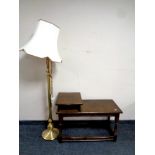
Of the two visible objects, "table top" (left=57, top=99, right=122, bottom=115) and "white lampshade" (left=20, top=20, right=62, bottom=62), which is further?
"table top" (left=57, top=99, right=122, bottom=115)

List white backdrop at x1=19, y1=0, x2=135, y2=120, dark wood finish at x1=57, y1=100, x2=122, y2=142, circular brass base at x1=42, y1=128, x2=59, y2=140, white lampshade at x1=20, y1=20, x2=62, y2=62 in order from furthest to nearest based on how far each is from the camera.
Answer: white backdrop at x1=19, y1=0, x2=135, y2=120 < circular brass base at x1=42, y1=128, x2=59, y2=140 < dark wood finish at x1=57, y1=100, x2=122, y2=142 < white lampshade at x1=20, y1=20, x2=62, y2=62

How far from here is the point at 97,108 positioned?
2246mm

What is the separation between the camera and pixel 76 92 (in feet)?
8.46

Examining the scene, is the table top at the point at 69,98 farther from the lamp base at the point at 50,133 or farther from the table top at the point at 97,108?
the lamp base at the point at 50,133

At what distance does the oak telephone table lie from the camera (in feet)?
6.97

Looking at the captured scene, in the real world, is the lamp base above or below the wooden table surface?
below

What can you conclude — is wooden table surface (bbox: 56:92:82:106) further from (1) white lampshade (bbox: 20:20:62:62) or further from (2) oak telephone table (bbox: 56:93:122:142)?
(1) white lampshade (bbox: 20:20:62:62)

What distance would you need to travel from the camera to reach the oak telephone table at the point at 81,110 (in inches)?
83.6

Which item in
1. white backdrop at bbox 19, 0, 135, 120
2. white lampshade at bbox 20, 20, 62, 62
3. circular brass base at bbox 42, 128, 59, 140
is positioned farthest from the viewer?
white backdrop at bbox 19, 0, 135, 120

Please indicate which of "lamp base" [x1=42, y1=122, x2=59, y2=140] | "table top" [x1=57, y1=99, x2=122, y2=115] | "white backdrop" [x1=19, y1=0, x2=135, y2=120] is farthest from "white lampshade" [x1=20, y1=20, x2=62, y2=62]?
"lamp base" [x1=42, y1=122, x2=59, y2=140]
